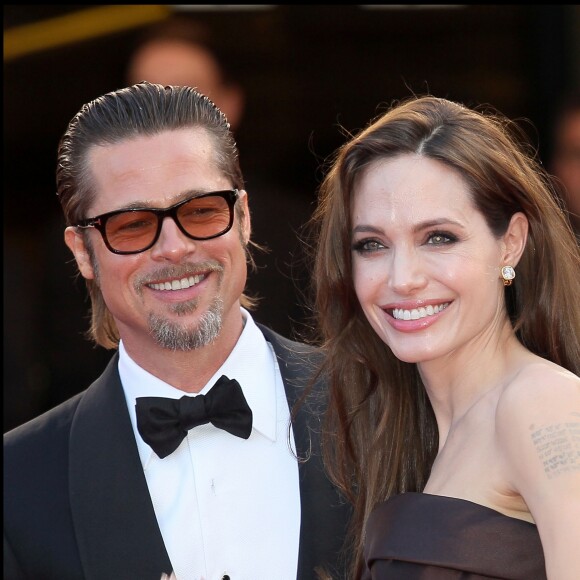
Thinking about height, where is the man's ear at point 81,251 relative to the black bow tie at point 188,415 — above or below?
above

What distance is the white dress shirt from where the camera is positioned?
8.49 ft

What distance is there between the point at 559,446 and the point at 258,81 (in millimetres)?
3393

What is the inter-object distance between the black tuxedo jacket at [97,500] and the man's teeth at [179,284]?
0.27 m

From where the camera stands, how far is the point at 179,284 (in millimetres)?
2762

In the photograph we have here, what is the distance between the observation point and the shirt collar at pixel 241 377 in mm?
2818

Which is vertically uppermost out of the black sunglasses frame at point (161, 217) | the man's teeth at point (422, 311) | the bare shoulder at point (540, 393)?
the black sunglasses frame at point (161, 217)

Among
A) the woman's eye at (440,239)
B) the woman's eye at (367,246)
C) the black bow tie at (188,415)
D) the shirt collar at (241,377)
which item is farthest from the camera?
the shirt collar at (241,377)

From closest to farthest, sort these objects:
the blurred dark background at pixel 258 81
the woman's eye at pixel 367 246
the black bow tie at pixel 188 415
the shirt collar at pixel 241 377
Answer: the woman's eye at pixel 367 246, the black bow tie at pixel 188 415, the shirt collar at pixel 241 377, the blurred dark background at pixel 258 81

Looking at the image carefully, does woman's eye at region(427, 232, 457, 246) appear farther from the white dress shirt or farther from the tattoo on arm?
the white dress shirt

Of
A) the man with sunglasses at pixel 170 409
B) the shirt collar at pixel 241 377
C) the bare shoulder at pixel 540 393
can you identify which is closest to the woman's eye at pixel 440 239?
the bare shoulder at pixel 540 393

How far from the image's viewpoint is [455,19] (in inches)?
199

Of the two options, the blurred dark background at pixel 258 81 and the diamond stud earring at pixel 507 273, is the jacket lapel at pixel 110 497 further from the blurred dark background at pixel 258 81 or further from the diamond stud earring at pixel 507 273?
the blurred dark background at pixel 258 81

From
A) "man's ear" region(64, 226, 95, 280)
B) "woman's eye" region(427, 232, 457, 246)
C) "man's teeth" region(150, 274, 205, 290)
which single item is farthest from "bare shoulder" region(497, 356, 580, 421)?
"man's ear" region(64, 226, 95, 280)

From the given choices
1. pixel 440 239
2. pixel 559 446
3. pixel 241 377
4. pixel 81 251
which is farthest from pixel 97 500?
pixel 559 446
